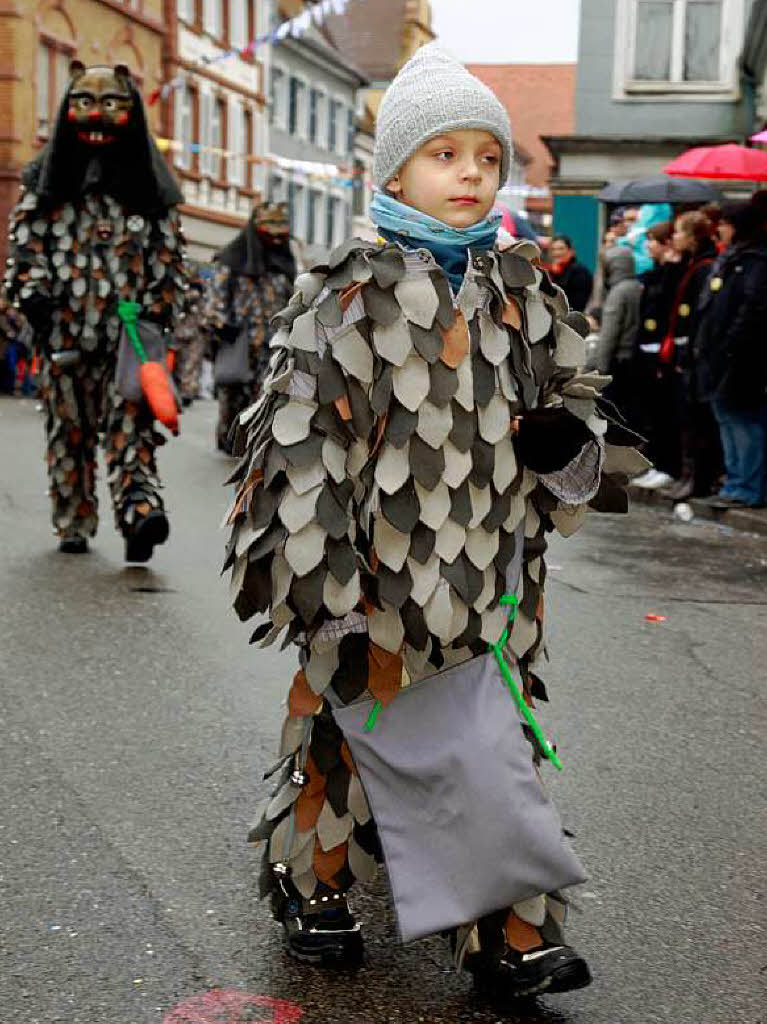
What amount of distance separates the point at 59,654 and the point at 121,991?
118 inches

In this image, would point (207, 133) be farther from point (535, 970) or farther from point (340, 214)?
point (535, 970)

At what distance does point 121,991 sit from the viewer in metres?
3.24

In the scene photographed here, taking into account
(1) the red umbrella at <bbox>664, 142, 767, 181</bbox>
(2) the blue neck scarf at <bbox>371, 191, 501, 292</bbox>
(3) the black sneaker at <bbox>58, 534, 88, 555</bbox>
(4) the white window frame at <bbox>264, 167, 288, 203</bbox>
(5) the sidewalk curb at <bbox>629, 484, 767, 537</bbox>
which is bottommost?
(5) the sidewalk curb at <bbox>629, 484, 767, 537</bbox>

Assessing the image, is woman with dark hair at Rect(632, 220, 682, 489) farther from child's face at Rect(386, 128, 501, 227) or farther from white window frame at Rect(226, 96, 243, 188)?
white window frame at Rect(226, 96, 243, 188)

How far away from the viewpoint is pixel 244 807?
14.5 feet

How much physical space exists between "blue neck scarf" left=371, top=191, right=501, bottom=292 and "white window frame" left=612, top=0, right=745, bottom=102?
23741 millimetres

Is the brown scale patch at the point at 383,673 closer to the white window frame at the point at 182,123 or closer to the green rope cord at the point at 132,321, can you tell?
the green rope cord at the point at 132,321

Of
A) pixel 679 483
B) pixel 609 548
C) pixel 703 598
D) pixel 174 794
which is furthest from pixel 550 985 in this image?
pixel 679 483

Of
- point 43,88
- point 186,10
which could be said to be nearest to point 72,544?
point 43,88

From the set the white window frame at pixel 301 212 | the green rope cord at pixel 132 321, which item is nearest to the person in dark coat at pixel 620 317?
the green rope cord at pixel 132 321

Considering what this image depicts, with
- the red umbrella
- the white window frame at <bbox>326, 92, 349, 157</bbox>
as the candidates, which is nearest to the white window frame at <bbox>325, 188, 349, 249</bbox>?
the white window frame at <bbox>326, 92, 349, 157</bbox>

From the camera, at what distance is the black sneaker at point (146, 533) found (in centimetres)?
779

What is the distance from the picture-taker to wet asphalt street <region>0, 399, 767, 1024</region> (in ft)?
10.7

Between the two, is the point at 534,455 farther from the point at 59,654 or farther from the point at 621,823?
the point at 59,654
